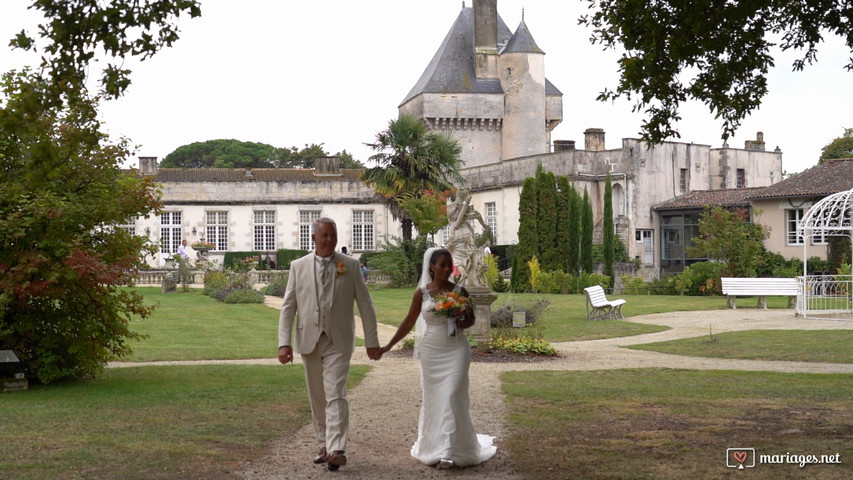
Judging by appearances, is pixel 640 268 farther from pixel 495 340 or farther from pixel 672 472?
pixel 672 472

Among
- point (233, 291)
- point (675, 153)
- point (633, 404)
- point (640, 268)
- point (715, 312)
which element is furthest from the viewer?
point (675, 153)

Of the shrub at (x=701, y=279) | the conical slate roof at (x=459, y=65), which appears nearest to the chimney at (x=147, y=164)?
the conical slate roof at (x=459, y=65)

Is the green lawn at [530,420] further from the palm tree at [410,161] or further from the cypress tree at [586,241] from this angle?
the palm tree at [410,161]

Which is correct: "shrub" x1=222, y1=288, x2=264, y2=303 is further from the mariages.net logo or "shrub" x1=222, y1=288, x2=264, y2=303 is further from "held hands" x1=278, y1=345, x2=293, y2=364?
the mariages.net logo

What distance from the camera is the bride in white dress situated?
21.6 ft

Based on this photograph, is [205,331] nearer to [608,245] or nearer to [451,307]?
[451,307]

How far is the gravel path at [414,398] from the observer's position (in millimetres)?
6520

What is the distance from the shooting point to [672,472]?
6367 millimetres

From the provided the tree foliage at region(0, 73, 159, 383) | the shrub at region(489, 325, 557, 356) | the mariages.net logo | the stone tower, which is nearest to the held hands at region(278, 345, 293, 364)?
the mariages.net logo

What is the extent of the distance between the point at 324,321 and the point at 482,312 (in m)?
8.59

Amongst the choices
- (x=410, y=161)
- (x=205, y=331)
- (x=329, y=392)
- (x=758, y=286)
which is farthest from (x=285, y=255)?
(x=329, y=392)

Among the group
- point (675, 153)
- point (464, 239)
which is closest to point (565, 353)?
point (464, 239)

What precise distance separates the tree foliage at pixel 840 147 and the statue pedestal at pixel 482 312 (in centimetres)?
4688

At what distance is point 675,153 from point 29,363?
3661cm
